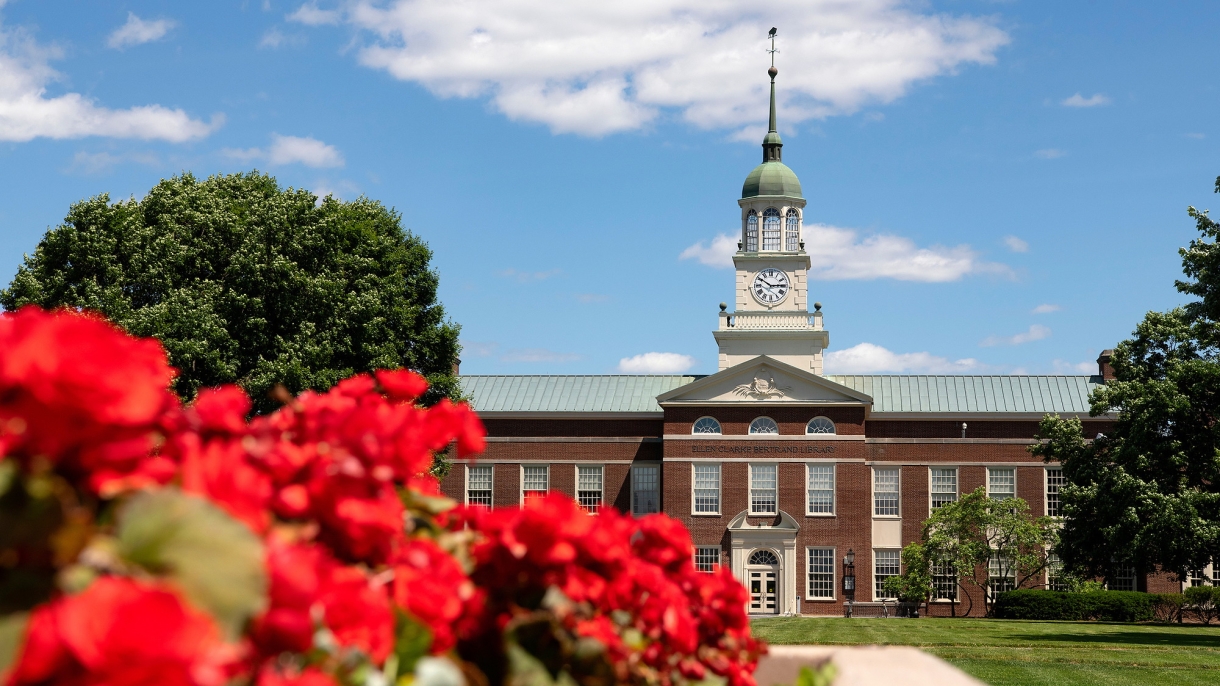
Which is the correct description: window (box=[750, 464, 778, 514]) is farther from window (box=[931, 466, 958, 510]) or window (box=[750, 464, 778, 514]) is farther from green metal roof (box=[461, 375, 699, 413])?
window (box=[931, 466, 958, 510])

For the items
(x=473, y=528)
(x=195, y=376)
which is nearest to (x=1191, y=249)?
(x=195, y=376)

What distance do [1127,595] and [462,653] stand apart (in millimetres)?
50021

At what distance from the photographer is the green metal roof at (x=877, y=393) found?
5450cm

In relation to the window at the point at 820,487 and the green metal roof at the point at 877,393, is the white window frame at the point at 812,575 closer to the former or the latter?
the window at the point at 820,487

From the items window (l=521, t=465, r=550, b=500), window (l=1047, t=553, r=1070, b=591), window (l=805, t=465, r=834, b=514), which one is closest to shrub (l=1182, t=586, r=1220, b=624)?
window (l=1047, t=553, r=1070, b=591)

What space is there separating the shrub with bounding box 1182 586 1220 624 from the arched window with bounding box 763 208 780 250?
924 inches

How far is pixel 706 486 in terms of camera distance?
5241 centimetres

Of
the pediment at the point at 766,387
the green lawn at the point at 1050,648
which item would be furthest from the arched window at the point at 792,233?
the green lawn at the point at 1050,648

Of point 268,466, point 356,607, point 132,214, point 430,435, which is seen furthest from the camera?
point 132,214

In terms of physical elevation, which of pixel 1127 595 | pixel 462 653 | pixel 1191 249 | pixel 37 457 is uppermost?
pixel 1191 249

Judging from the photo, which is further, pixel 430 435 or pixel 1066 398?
pixel 1066 398

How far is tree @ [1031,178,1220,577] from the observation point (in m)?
30.8

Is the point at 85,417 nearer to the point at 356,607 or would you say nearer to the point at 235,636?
the point at 235,636

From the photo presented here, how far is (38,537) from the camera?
162 cm
